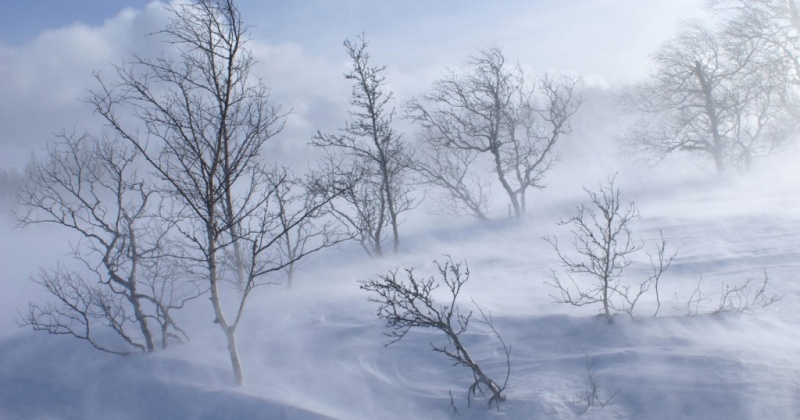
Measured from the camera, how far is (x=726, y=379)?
552 centimetres

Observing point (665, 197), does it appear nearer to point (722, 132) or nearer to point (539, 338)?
point (722, 132)

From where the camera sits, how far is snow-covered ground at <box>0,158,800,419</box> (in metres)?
5.73

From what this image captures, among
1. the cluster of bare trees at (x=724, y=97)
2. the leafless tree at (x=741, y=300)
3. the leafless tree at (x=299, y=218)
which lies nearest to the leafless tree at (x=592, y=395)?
the leafless tree at (x=741, y=300)

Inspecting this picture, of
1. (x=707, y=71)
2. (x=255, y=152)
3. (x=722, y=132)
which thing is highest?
(x=707, y=71)

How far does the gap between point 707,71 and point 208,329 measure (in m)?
23.0

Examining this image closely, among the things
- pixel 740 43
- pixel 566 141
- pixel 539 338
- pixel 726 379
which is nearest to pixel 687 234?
pixel 539 338

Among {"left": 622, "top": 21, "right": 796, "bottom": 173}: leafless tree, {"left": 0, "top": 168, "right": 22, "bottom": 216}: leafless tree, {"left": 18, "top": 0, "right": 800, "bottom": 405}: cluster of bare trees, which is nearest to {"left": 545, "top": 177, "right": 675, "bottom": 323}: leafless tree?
{"left": 18, "top": 0, "right": 800, "bottom": 405}: cluster of bare trees

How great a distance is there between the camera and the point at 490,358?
750cm

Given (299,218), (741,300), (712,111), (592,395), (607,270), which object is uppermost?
(712,111)

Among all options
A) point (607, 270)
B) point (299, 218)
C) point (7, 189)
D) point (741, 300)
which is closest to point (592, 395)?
point (607, 270)

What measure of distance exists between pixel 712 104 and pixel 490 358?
20608 mm

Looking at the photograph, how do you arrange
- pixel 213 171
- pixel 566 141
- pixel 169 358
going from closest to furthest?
pixel 213 171 < pixel 169 358 < pixel 566 141

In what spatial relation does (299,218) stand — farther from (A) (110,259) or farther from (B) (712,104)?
(B) (712,104)

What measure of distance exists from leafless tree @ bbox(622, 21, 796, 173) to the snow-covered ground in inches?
405
